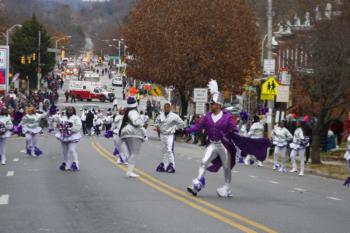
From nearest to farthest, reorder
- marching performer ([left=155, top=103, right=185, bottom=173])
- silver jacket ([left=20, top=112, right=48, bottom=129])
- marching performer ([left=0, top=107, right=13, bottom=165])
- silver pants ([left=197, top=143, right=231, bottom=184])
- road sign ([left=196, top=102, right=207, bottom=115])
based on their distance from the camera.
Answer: silver pants ([left=197, top=143, right=231, bottom=184]) → marching performer ([left=155, top=103, right=185, bottom=173]) → marching performer ([left=0, top=107, right=13, bottom=165]) → silver jacket ([left=20, top=112, right=48, bottom=129]) → road sign ([left=196, top=102, right=207, bottom=115])

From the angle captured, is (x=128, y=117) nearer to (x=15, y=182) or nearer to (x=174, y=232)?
(x=15, y=182)

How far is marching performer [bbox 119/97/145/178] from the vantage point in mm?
22188

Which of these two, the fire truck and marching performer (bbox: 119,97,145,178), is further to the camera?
the fire truck

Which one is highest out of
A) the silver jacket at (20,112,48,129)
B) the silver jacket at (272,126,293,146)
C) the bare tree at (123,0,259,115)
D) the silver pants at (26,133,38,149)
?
the bare tree at (123,0,259,115)

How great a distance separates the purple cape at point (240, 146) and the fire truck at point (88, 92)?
94.1m

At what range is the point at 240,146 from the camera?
17703mm

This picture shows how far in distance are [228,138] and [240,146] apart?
1.29 feet

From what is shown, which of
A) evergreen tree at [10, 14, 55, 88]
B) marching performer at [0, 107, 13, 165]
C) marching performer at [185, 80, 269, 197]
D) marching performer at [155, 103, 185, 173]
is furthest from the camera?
evergreen tree at [10, 14, 55, 88]

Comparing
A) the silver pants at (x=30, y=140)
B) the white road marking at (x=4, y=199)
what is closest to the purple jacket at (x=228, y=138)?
the white road marking at (x=4, y=199)

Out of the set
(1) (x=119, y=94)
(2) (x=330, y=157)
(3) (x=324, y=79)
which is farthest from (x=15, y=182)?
(1) (x=119, y=94)

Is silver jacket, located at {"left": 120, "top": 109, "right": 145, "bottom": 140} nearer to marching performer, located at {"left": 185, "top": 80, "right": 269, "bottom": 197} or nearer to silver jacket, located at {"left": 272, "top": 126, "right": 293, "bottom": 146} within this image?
marching performer, located at {"left": 185, "top": 80, "right": 269, "bottom": 197}

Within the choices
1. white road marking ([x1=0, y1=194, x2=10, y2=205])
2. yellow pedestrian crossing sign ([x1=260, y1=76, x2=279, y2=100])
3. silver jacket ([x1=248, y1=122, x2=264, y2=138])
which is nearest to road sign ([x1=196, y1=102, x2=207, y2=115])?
yellow pedestrian crossing sign ([x1=260, y1=76, x2=279, y2=100])

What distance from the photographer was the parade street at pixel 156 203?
13.2 meters

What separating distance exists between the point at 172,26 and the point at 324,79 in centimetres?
2949
